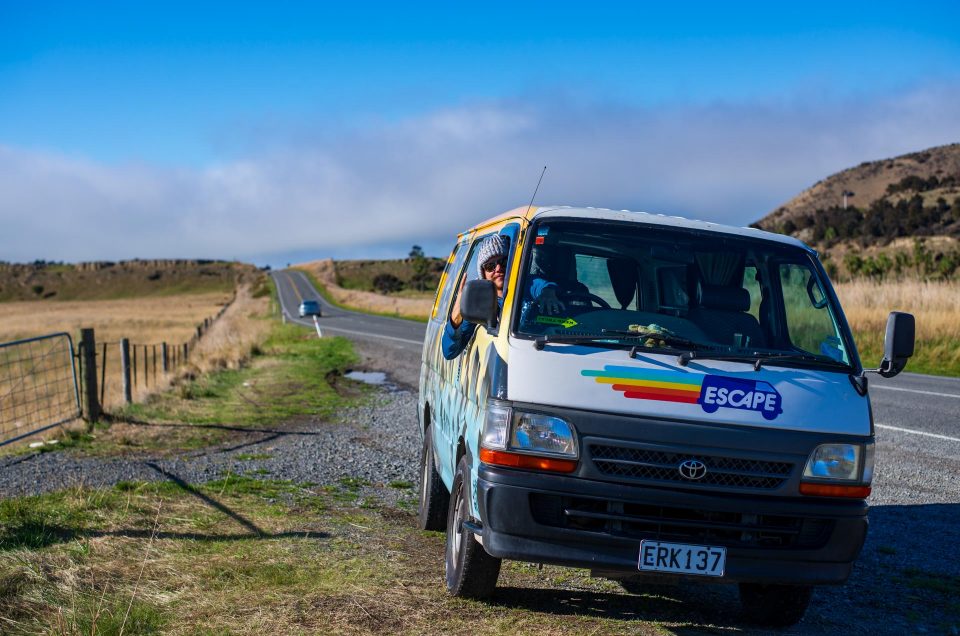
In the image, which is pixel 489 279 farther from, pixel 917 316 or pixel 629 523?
pixel 917 316

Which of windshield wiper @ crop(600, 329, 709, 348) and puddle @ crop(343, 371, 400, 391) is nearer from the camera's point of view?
windshield wiper @ crop(600, 329, 709, 348)

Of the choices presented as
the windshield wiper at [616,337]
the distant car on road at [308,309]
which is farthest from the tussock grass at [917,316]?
the distant car on road at [308,309]

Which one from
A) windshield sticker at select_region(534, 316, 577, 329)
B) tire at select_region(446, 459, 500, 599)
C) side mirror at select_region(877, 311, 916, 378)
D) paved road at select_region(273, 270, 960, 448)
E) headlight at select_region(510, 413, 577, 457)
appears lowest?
paved road at select_region(273, 270, 960, 448)

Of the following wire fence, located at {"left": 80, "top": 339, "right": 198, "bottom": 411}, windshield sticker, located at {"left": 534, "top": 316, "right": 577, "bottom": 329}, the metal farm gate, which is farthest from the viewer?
wire fence, located at {"left": 80, "top": 339, "right": 198, "bottom": 411}

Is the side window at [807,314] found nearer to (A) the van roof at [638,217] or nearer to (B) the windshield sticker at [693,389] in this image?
(A) the van roof at [638,217]

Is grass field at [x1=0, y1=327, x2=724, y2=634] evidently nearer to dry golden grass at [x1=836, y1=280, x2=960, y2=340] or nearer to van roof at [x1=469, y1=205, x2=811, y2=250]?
van roof at [x1=469, y1=205, x2=811, y2=250]

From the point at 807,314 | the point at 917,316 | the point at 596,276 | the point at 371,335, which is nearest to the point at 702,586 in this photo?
the point at 807,314

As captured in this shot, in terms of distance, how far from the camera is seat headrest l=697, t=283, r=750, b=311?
5.22 metres

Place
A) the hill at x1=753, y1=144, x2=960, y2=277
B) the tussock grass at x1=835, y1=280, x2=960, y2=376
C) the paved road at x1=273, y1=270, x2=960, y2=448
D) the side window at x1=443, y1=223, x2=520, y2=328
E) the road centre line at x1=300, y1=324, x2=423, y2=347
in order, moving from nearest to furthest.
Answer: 1. the side window at x1=443, y1=223, x2=520, y2=328
2. the paved road at x1=273, y1=270, x2=960, y2=448
3. the tussock grass at x1=835, y1=280, x2=960, y2=376
4. the road centre line at x1=300, y1=324, x2=423, y2=347
5. the hill at x1=753, y1=144, x2=960, y2=277

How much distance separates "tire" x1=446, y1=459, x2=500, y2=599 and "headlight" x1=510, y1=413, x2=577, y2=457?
0.56 meters

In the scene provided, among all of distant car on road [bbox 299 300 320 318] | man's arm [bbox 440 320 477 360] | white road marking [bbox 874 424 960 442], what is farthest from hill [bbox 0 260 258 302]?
man's arm [bbox 440 320 477 360]

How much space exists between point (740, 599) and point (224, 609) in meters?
2.82

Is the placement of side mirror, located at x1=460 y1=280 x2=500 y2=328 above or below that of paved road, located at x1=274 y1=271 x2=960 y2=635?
above

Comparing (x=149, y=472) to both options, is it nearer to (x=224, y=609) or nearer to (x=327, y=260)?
(x=224, y=609)
